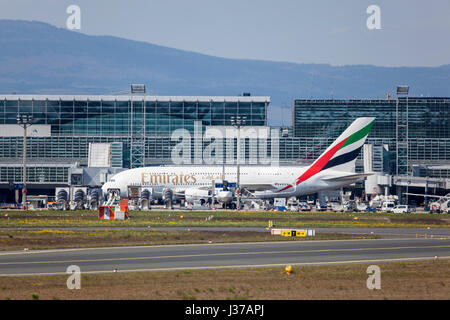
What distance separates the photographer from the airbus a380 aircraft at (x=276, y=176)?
10819 cm

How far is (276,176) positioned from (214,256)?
236ft

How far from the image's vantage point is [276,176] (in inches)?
4414

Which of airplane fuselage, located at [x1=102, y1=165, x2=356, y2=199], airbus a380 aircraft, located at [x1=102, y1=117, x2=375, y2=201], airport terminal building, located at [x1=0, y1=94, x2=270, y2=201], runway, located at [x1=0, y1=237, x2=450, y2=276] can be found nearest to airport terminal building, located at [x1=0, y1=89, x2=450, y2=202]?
airport terminal building, located at [x1=0, y1=94, x2=270, y2=201]

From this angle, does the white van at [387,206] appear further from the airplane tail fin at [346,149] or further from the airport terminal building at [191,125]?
the airport terminal building at [191,125]

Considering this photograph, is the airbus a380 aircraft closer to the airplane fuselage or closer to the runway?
the airplane fuselage

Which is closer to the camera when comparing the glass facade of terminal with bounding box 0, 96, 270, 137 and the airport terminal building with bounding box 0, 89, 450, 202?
the airport terminal building with bounding box 0, 89, 450, 202

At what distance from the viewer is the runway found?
Answer: 3606cm

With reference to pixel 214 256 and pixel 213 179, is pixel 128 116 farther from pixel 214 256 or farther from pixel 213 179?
pixel 214 256

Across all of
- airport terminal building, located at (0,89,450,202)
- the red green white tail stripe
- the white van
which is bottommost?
the white van

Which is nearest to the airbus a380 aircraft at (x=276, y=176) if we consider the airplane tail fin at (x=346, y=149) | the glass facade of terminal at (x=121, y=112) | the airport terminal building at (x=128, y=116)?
the airplane tail fin at (x=346, y=149)

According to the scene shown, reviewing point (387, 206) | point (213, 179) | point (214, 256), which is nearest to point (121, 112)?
point (213, 179)

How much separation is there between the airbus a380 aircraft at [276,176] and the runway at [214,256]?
58.0 metres

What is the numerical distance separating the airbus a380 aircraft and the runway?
190 ft
